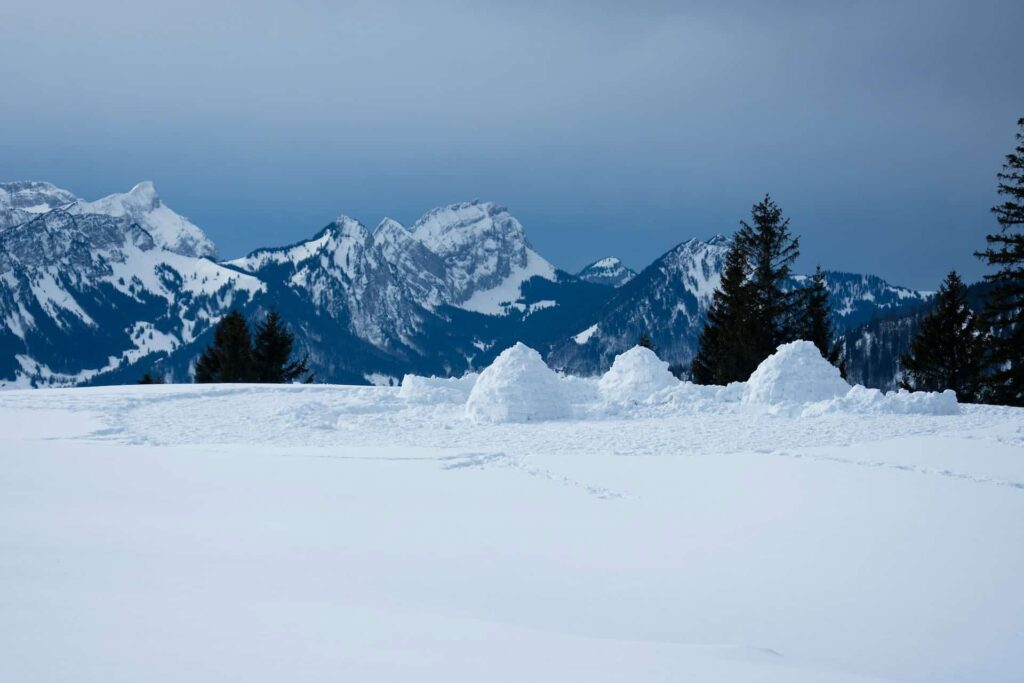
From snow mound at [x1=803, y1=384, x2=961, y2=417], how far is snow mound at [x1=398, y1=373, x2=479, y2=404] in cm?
1060

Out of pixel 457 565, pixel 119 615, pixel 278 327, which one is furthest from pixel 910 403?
pixel 278 327

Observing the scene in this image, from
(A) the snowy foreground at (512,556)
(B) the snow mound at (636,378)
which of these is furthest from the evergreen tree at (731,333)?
(A) the snowy foreground at (512,556)

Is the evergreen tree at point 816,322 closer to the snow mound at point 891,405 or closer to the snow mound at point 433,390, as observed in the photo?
the snow mound at point 891,405

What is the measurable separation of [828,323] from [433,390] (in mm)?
34077

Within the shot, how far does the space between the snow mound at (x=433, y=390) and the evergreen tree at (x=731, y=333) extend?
22389 mm

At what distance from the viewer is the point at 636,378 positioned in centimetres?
2305

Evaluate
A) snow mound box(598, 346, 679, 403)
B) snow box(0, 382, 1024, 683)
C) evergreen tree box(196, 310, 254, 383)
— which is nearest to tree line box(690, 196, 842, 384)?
snow mound box(598, 346, 679, 403)

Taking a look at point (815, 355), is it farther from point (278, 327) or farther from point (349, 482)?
point (278, 327)

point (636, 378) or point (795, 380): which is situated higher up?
point (795, 380)

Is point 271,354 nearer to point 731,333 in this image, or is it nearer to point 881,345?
point 731,333

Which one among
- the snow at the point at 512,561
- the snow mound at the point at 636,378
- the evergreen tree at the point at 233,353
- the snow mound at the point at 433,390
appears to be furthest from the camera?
the evergreen tree at the point at 233,353

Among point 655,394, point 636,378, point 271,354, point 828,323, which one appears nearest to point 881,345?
point 828,323

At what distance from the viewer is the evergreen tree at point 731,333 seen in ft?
131

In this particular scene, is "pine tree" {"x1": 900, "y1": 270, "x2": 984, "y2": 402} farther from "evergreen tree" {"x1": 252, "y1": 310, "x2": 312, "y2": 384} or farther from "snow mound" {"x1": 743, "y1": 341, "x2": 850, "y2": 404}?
"evergreen tree" {"x1": 252, "y1": 310, "x2": 312, "y2": 384}
